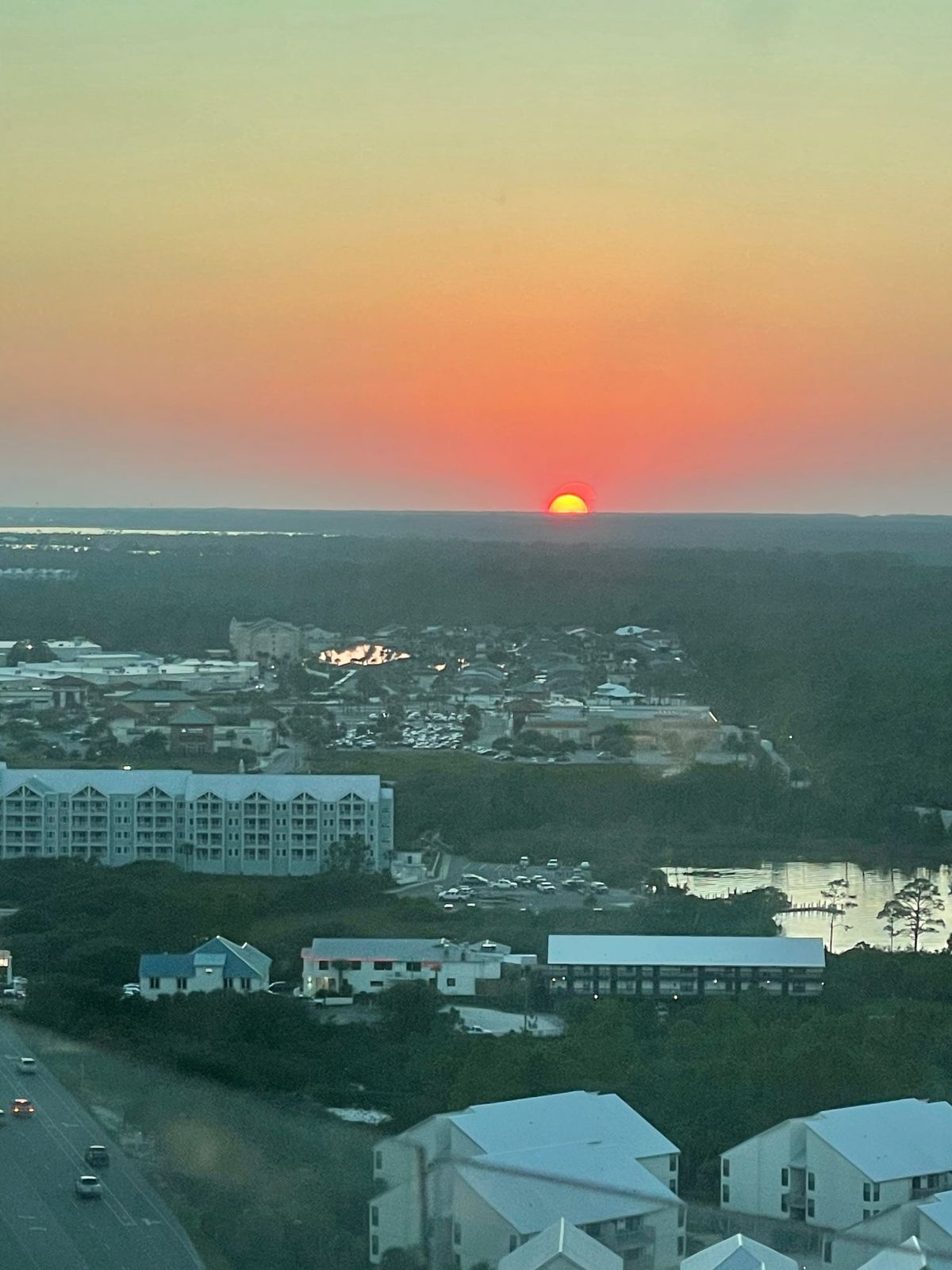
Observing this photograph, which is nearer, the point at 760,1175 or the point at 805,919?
the point at 760,1175

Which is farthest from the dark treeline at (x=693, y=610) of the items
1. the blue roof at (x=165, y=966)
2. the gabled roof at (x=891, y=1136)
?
the gabled roof at (x=891, y=1136)

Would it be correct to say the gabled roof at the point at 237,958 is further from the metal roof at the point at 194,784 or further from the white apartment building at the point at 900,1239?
the white apartment building at the point at 900,1239

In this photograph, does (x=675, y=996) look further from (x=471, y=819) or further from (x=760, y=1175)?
(x=471, y=819)

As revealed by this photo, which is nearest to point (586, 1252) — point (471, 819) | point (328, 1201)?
point (328, 1201)

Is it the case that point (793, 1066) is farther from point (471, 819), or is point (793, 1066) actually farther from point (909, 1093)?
point (471, 819)

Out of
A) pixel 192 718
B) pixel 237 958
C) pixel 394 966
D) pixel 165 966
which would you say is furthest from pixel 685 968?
pixel 192 718

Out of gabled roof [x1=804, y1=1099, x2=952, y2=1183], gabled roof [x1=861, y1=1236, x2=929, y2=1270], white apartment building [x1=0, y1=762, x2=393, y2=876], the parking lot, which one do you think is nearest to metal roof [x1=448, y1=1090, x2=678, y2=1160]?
gabled roof [x1=804, y1=1099, x2=952, y2=1183]

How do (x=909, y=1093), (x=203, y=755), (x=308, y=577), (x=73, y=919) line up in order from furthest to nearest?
(x=308, y=577) → (x=203, y=755) → (x=73, y=919) → (x=909, y=1093)

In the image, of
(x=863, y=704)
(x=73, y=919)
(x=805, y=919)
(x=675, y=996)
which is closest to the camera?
(x=675, y=996)
